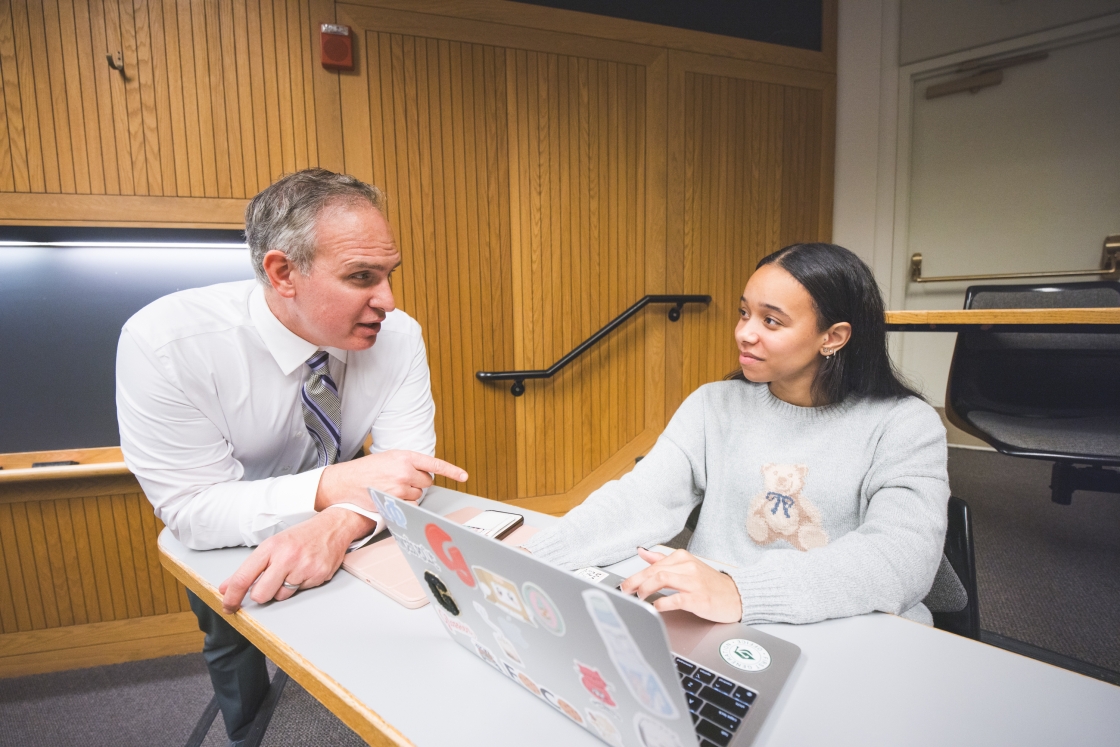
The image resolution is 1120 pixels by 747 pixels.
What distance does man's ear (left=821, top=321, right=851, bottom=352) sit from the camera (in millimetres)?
1121

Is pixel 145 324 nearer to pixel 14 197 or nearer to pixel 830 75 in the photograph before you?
pixel 14 197

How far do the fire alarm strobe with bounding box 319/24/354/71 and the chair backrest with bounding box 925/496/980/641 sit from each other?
2.55 meters

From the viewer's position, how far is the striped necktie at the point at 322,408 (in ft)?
3.97

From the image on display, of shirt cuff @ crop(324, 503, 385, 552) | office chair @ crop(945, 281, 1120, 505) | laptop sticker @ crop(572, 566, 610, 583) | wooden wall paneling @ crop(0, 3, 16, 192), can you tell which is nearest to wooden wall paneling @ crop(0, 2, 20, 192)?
wooden wall paneling @ crop(0, 3, 16, 192)

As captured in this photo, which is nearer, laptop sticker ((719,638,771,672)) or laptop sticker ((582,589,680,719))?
laptop sticker ((582,589,680,719))

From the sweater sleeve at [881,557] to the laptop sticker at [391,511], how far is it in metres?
0.45

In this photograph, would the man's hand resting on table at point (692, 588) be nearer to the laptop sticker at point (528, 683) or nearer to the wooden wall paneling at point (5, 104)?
the laptop sticker at point (528, 683)

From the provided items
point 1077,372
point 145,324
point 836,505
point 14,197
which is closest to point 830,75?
point 1077,372

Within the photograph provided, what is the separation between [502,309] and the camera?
2.66 m

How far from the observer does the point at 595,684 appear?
0.46m

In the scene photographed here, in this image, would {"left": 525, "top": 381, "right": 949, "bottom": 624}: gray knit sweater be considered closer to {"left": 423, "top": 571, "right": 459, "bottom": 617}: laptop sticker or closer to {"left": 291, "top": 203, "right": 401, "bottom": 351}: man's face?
{"left": 423, "top": 571, "right": 459, "bottom": 617}: laptop sticker

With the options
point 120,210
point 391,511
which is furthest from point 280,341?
point 120,210

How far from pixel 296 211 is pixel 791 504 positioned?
1.20m

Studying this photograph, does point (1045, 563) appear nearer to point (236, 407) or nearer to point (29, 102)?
point (236, 407)
